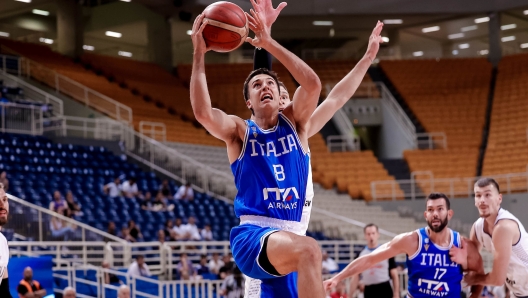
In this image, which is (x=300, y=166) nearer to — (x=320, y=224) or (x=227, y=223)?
(x=227, y=223)

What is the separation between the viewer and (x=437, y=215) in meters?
6.62

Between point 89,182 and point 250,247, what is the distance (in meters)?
14.4

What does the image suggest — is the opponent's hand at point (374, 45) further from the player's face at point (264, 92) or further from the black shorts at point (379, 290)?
the black shorts at point (379, 290)

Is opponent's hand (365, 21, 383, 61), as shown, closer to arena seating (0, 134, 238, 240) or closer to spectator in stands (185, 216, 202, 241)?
spectator in stands (185, 216, 202, 241)

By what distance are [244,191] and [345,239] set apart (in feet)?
52.8

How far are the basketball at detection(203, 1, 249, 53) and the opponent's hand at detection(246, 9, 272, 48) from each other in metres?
0.09

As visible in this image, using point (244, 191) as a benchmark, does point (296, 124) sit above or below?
above

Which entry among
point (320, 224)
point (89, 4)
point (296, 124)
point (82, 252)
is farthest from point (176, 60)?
point (296, 124)

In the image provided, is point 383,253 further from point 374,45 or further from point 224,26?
point 224,26

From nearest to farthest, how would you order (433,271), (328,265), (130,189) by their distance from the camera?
(433,271) → (328,265) → (130,189)

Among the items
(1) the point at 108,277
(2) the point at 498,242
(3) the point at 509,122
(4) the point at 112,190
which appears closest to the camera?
(2) the point at 498,242

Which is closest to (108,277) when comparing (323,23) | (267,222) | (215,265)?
(215,265)

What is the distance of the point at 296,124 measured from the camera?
5.09 m

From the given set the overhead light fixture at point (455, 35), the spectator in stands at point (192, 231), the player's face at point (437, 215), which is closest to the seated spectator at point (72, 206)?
the spectator in stands at point (192, 231)
